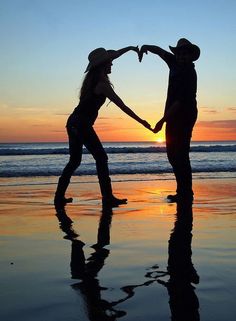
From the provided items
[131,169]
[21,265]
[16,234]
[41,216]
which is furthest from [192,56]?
[131,169]

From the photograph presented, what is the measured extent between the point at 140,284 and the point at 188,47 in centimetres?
407

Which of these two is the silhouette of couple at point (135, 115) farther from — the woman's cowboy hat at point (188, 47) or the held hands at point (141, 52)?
the held hands at point (141, 52)

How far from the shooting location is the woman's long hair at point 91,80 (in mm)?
5770

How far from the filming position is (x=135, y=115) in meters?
5.71

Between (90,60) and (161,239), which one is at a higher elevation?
(90,60)

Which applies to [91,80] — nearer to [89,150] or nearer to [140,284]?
[89,150]

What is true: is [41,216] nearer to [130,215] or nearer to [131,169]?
[130,215]

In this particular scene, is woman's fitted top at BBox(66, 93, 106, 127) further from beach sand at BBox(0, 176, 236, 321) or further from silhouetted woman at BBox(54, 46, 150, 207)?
beach sand at BBox(0, 176, 236, 321)

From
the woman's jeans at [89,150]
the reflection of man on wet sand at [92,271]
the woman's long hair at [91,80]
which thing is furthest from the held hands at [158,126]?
the reflection of man on wet sand at [92,271]

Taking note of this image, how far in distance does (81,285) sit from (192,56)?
13.8 ft

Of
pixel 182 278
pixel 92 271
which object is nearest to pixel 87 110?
pixel 92 271

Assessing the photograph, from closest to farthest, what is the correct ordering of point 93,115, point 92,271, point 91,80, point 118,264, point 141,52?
1. point 92,271
2. point 118,264
3. point 91,80
4. point 93,115
5. point 141,52

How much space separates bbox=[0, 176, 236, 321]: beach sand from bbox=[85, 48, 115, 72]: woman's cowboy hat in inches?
71.4

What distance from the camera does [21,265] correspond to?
286 centimetres
